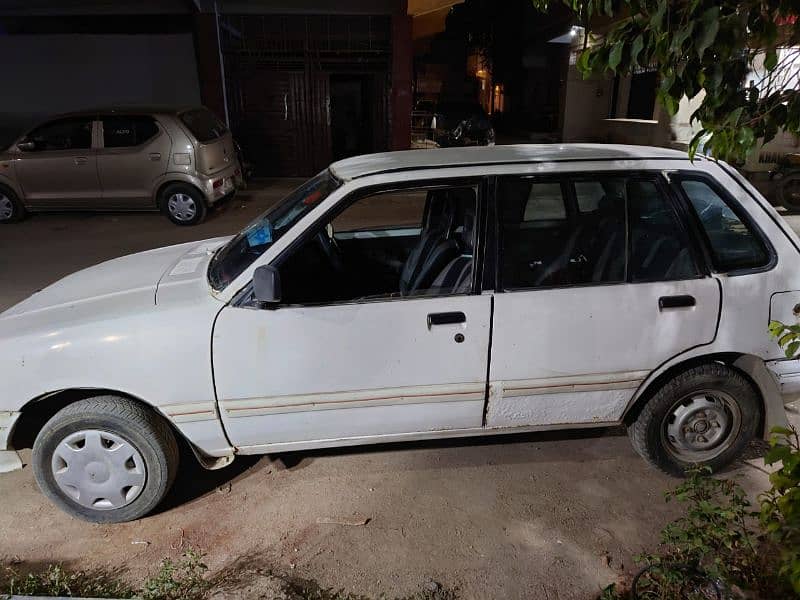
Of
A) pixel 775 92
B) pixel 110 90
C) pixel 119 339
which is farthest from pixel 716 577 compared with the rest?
pixel 110 90

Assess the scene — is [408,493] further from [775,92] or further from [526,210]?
[775,92]

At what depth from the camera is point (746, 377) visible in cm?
313

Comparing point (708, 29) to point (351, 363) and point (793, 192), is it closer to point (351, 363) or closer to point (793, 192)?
point (351, 363)

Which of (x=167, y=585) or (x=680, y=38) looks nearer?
(x=680, y=38)

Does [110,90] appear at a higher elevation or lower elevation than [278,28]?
lower

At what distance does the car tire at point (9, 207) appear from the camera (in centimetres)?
930

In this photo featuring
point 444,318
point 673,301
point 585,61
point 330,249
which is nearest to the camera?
point 585,61

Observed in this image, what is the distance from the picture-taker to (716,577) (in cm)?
209

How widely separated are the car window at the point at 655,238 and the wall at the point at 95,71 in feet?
41.1

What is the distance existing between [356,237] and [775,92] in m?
2.62

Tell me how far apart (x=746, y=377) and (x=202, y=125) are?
342 inches

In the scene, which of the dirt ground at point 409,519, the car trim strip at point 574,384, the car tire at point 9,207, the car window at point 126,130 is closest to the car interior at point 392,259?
the car trim strip at point 574,384

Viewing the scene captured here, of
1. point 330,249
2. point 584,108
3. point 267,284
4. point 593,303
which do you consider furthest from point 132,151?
point 584,108

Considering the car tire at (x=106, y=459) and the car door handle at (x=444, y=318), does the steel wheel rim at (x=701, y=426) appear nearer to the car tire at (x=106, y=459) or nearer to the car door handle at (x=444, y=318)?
the car door handle at (x=444, y=318)
